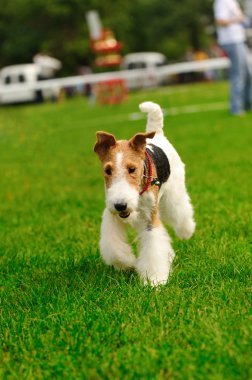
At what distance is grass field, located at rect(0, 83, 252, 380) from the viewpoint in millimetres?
2820

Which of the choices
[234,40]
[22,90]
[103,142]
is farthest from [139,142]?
[22,90]

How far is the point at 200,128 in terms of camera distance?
12078mm

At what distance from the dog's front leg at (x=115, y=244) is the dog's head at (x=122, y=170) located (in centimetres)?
39

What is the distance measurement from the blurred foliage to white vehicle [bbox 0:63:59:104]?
906 centimetres

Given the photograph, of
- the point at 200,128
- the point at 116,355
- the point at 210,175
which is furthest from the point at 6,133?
the point at 116,355

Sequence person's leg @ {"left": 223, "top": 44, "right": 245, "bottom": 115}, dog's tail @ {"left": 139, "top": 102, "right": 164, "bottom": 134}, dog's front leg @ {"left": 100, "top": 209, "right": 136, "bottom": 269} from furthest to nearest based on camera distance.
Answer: person's leg @ {"left": 223, "top": 44, "right": 245, "bottom": 115}
dog's tail @ {"left": 139, "top": 102, "right": 164, "bottom": 134}
dog's front leg @ {"left": 100, "top": 209, "right": 136, "bottom": 269}

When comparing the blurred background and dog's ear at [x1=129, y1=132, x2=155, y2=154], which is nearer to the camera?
dog's ear at [x1=129, y1=132, x2=155, y2=154]

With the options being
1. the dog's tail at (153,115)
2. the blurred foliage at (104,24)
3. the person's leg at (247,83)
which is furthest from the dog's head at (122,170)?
the blurred foliage at (104,24)

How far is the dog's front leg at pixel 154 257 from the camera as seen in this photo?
150 inches

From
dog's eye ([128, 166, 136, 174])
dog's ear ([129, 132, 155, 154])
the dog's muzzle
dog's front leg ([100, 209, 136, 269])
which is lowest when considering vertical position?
dog's front leg ([100, 209, 136, 269])

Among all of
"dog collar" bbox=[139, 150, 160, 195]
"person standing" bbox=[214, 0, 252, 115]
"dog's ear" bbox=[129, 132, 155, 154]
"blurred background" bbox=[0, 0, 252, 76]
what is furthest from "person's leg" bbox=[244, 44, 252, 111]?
"blurred background" bbox=[0, 0, 252, 76]

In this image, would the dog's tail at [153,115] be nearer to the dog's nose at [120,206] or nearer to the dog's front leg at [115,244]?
the dog's front leg at [115,244]

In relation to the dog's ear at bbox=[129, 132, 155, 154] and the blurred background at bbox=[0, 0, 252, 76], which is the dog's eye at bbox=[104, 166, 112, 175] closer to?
the dog's ear at bbox=[129, 132, 155, 154]

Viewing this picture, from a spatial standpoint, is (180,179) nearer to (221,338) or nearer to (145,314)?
(145,314)
